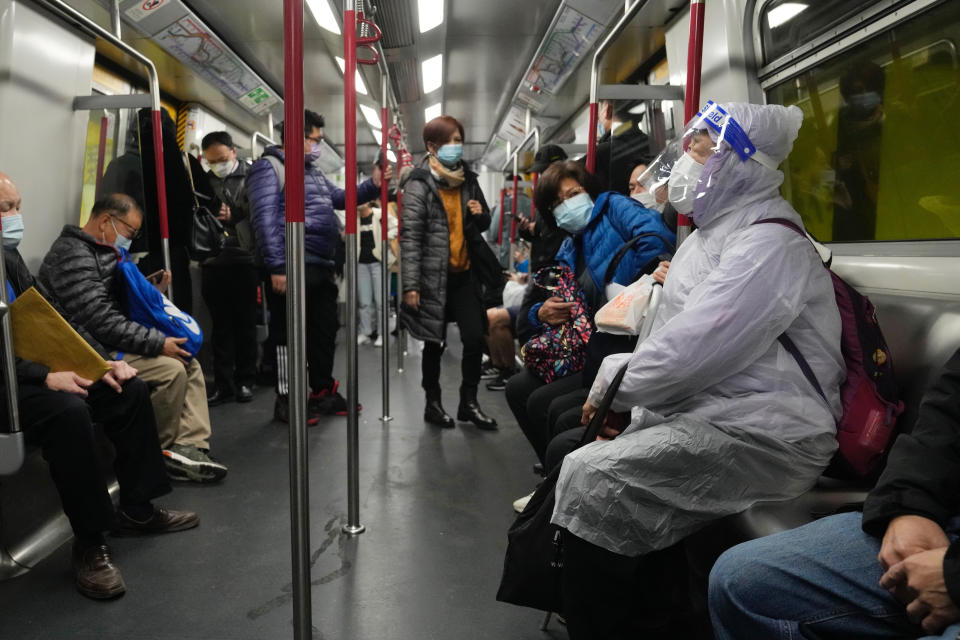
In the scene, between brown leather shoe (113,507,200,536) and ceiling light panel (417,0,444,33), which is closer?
brown leather shoe (113,507,200,536)

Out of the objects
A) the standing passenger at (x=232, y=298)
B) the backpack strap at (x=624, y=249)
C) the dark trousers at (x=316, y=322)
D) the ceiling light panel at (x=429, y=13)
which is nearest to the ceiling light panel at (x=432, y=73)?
the ceiling light panel at (x=429, y=13)

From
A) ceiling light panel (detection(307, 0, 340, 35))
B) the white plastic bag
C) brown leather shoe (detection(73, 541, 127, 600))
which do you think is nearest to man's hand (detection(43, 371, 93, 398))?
brown leather shoe (detection(73, 541, 127, 600))

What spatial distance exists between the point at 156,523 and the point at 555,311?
184cm

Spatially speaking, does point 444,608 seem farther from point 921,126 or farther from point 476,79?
point 476,79

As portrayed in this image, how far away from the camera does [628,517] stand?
5.17 feet

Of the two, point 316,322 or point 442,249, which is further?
point 316,322

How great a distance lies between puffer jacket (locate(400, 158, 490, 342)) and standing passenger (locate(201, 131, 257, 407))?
176 cm

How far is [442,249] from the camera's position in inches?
163

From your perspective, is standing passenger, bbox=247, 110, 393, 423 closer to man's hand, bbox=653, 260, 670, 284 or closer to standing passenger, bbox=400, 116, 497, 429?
standing passenger, bbox=400, 116, 497, 429

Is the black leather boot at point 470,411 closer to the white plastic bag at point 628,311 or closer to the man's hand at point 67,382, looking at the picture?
the white plastic bag at point 628,311

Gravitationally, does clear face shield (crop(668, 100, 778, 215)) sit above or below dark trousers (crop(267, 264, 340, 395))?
above

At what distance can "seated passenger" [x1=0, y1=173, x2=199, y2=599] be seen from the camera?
90.9 inches

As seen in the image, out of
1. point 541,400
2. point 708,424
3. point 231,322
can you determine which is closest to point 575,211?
point 541,400

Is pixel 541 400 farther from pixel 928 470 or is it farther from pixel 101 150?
pixel 101 150
